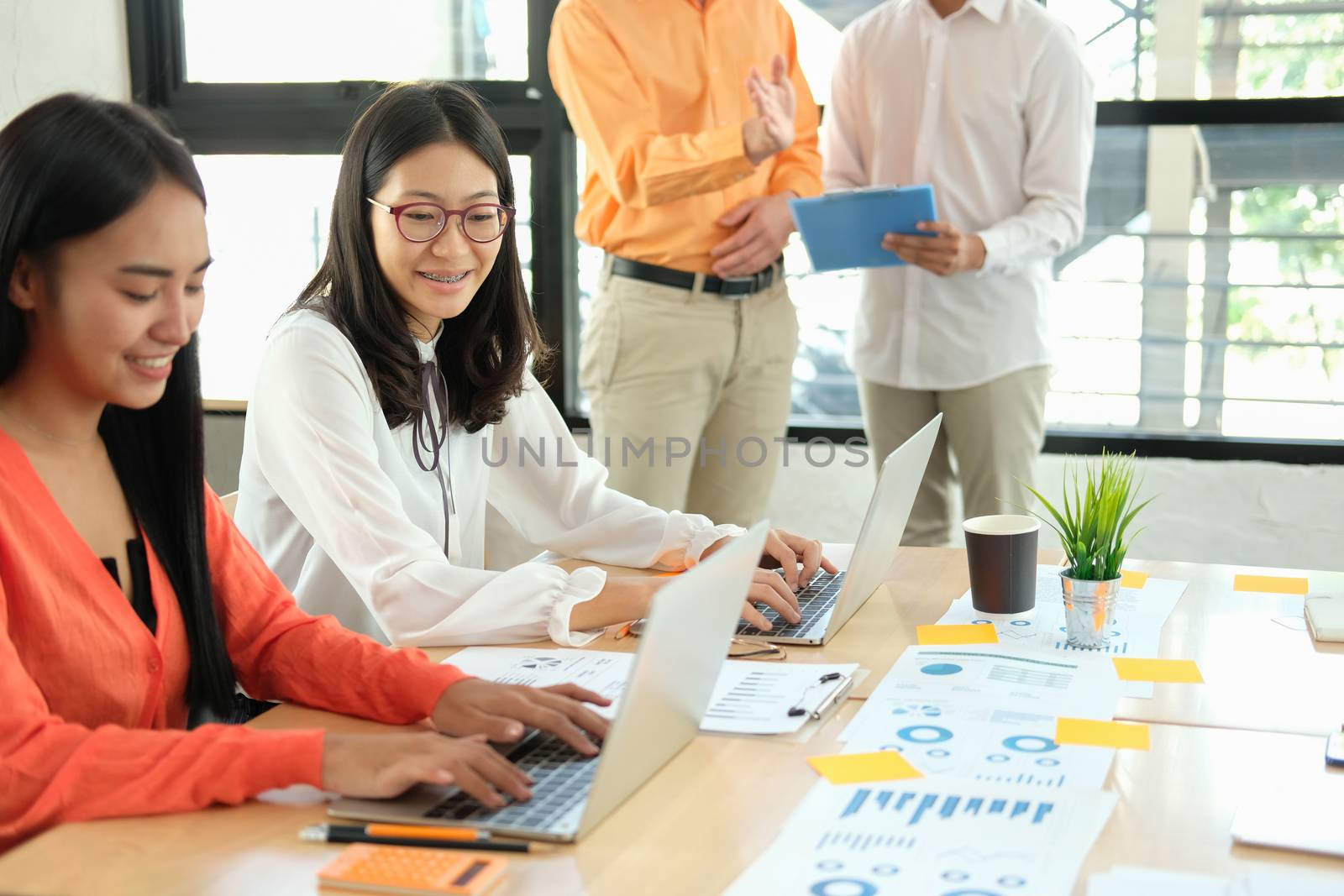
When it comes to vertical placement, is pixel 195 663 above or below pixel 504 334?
below

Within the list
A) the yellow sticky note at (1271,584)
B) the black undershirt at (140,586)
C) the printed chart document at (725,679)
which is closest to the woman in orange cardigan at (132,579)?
the black undershirt at (140,586)

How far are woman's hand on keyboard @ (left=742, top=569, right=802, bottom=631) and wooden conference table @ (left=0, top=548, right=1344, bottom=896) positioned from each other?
0.49ft

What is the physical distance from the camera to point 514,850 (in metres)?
1.04

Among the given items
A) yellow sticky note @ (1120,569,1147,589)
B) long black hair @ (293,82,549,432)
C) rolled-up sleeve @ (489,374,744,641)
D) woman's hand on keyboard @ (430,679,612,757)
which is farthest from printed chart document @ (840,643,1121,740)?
long black hair @ (293,82,549,432)

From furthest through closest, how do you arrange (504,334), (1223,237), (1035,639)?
1. (1223,237)
2. (504,334)
3. (1035,639)

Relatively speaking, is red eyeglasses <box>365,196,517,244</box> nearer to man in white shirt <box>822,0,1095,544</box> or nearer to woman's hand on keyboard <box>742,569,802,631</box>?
woman's hand on keyboard <box>742,569,802,631</box>

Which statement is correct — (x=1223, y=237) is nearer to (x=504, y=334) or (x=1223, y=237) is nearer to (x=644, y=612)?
(x=504, y=334)

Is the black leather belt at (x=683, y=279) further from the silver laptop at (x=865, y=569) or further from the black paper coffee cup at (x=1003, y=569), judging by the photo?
the black paper coffee cup at (x=1003, y=569)

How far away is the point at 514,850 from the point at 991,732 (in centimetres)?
48

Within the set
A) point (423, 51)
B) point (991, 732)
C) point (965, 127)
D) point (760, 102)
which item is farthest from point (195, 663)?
point (423, 51)

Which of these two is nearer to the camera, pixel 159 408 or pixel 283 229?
pixel 159 408

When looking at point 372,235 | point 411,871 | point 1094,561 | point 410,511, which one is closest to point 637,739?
point 411,871

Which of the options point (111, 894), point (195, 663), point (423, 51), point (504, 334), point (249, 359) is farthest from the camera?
point (249, 359)

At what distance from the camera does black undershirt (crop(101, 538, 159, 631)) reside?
1380mm
